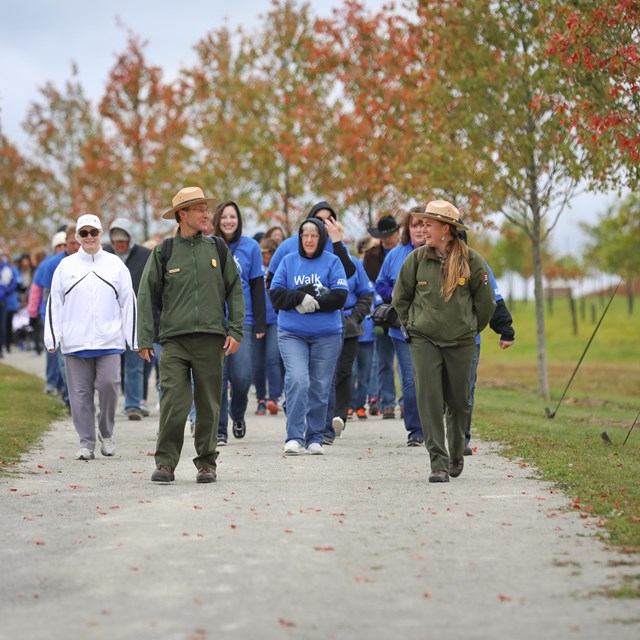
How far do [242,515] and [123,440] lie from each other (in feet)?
17.3

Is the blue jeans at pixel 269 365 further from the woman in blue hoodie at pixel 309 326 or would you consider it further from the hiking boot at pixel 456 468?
the hiking boot at pixel 456 468

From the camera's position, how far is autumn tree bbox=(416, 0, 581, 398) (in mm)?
20188

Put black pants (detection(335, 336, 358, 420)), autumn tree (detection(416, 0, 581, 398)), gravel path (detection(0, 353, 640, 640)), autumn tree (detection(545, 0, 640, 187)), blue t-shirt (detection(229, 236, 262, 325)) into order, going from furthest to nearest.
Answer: autumn tree (detection(416, 0, 581, 398))
autumn tree (detection(545, 0, 640, 187))
black pants (detection(335, 336, 358, 420))
blue t-shirt (detection(229, 236, 262, 325))
gravel path (detection(0, 353, 640, 640))

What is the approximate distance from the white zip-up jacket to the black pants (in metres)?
2.55

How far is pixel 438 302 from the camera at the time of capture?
9.86 metres

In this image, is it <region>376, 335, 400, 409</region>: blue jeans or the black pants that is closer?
the black pants

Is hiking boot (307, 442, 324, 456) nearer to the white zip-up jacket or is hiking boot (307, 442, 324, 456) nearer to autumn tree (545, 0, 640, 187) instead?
the white zip-up jacket

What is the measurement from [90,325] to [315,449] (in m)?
2.26

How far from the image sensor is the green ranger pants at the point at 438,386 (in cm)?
991

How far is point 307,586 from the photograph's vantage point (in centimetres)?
622

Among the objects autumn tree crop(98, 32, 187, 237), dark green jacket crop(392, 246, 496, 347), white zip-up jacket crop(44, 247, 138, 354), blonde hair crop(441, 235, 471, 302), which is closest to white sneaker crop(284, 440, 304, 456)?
white zip-up jacket crop(44, 247, 138, 354)

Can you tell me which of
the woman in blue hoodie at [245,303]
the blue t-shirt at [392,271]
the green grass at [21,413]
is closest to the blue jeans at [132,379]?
the green grass at [21,413]

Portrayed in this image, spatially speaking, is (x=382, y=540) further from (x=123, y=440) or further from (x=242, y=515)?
(x=123, y=440)

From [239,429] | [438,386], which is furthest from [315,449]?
[438,386]
